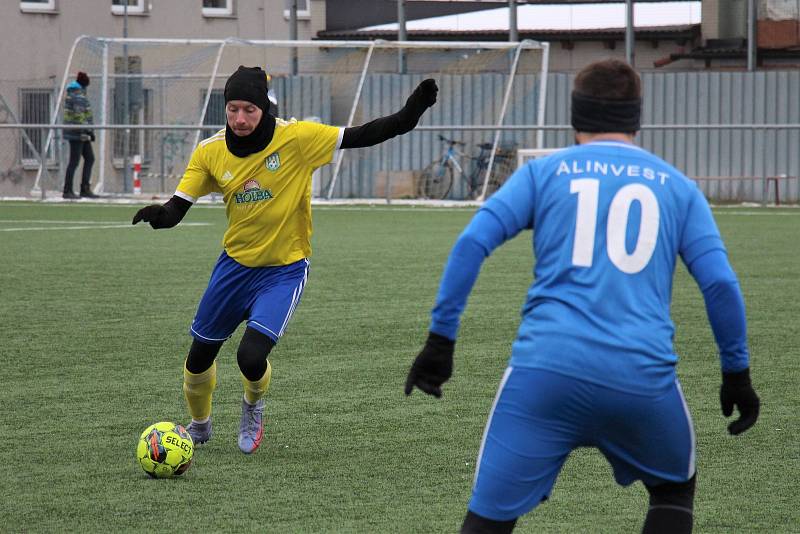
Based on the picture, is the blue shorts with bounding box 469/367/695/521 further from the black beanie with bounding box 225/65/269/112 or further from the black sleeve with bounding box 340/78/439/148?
the black beanie with bounding box 225/65/269/112

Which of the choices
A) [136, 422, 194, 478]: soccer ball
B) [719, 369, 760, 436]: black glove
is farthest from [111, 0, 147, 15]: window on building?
[719, 369, 760, 436]: black glove

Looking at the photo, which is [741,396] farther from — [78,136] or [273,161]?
[78,136]

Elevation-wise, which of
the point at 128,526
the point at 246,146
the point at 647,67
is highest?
the point at 647,67

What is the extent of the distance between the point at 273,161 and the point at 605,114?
2982 millimetres

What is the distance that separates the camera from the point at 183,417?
719 cm

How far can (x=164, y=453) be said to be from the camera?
19.3ft

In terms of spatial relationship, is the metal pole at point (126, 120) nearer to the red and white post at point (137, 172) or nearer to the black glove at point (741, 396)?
the red and white post at point (137, 172)

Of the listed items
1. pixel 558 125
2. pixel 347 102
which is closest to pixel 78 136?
pixel 347 102

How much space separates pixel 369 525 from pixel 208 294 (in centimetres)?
181

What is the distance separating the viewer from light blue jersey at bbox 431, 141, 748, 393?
3572 mm

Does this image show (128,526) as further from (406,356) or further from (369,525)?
(406,356)

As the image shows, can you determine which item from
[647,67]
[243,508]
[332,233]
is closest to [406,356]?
[243,508]

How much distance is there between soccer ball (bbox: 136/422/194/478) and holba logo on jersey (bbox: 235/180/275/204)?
115 cm

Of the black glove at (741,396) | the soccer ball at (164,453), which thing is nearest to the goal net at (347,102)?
the soccer ball at (164,453)
